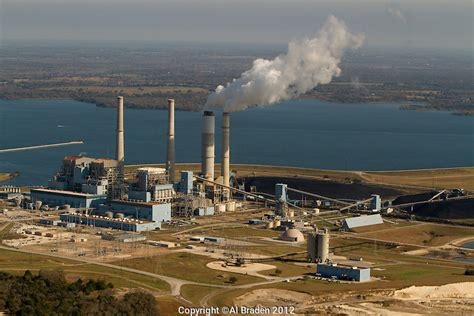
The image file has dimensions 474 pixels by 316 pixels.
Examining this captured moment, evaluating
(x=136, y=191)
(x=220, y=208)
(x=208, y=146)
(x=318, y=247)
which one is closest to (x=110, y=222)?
(x=136, y=191)

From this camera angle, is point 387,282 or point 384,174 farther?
point 384,174

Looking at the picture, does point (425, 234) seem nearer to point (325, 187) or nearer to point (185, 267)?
point (325, 187)

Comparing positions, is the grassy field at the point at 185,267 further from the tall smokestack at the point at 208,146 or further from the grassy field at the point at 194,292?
the tall smokestack at the point at 208,146

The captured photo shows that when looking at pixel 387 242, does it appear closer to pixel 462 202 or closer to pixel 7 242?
pixel 462 202

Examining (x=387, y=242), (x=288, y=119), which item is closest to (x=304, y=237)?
(x=387, y=242)

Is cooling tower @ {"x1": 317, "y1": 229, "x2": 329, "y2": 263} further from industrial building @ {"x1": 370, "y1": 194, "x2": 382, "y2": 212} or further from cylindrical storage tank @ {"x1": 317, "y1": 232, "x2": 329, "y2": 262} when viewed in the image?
industrial building @ {"x1": 370, "y1": 194, "x2": 382, "y2": 212}

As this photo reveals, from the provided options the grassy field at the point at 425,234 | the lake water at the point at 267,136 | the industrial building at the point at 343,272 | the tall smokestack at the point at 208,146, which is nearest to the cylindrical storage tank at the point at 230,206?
the tall smokestack at the point at 208,146

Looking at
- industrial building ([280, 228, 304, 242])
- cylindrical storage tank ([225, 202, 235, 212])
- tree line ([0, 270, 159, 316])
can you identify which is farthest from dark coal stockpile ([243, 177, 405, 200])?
tree line ([0, 270, 159, 316])
